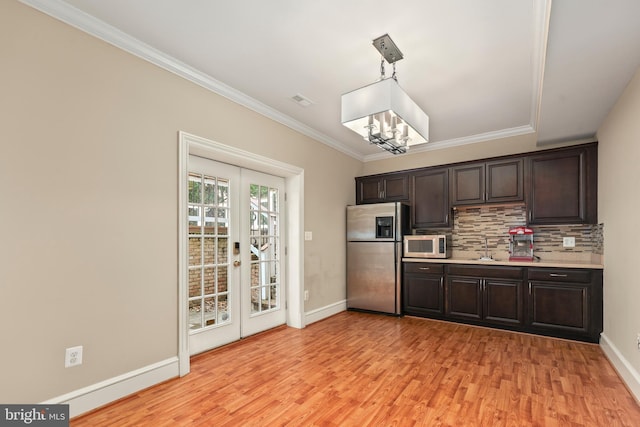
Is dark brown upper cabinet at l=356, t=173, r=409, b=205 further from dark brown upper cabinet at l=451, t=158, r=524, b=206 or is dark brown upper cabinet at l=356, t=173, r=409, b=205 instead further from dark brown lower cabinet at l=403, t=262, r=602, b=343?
dark brown lower cabinet at l=403, t=262, r=602, b=343

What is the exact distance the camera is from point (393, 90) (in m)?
2.35

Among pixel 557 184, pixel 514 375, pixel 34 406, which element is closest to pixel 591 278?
pixel 557 184

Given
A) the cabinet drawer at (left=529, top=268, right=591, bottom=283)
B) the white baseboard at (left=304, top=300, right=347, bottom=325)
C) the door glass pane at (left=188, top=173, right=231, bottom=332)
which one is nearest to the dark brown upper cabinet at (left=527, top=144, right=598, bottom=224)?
the cabinet drawer at (left=529, top=268, right=591, bottom=283)

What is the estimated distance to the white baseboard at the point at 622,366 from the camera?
2.31 meters

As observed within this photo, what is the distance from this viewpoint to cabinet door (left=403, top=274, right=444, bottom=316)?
433 centimetres

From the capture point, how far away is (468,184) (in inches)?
175

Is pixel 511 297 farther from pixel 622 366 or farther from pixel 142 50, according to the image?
pixel 142 50

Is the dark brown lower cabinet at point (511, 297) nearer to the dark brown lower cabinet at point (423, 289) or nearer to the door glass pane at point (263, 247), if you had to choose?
the dark brown lower cabinet at point (423, 289)

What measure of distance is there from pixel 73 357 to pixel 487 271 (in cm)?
422

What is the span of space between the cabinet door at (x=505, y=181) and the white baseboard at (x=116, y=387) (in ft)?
13.7

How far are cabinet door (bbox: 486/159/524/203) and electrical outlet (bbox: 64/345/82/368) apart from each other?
180 inches

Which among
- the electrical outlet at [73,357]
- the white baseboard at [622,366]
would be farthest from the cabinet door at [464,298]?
the electrical outlet at [73,357]

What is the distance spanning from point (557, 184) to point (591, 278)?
3.74 ft

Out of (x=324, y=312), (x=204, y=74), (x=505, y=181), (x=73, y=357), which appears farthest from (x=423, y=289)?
(x=73, y=357)
